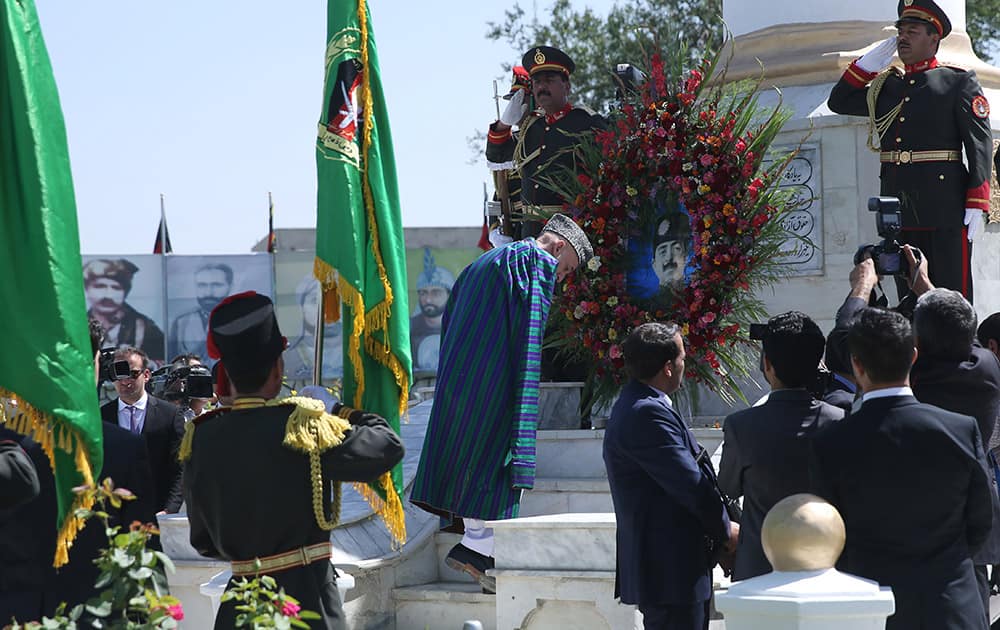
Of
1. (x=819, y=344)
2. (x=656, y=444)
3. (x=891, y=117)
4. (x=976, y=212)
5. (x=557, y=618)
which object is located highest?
(x=891, y=117)

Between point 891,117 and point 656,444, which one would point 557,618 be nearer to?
point 656,444

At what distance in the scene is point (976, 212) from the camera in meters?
9.03

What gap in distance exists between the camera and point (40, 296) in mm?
4664

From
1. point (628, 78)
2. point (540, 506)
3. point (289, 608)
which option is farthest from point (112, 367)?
point (289, 608)

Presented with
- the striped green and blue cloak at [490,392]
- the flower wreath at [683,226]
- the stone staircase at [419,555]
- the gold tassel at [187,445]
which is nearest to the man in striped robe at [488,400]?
the striped green and blue cloak at [490,392]

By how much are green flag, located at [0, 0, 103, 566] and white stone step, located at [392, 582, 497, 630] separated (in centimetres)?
329

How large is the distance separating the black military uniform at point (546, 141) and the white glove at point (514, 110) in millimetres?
164

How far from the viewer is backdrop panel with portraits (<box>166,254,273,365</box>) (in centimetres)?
2889

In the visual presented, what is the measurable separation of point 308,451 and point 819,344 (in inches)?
72.9

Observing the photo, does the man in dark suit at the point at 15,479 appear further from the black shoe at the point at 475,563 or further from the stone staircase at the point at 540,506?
the stone staircase at the point at 540,506

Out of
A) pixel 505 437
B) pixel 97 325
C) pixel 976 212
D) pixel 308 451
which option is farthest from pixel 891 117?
pixel 308 451

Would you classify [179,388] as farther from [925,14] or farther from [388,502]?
[925,14]

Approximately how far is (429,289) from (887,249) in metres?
28.0

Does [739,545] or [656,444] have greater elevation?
[656,444]
